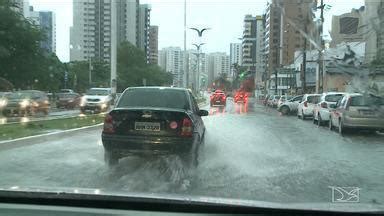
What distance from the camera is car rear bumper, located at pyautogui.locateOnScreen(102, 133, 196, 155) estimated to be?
418 inches

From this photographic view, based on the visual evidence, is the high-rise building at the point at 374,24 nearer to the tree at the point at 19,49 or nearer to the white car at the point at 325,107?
the white car at the point at 325,107

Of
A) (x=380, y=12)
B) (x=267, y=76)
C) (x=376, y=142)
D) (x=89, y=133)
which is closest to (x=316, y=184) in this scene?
(x=380, y=12)

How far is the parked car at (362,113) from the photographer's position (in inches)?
814

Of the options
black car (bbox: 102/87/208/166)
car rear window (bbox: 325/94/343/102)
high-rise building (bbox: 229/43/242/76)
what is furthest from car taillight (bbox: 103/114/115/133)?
high-rise building (bbox: 229/43/242/76)

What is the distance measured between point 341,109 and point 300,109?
13.1 metres

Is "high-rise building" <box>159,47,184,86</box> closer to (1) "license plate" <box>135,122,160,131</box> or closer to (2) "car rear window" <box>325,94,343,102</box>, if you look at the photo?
(2) "car rear window" <box>325,94,343,102</box>

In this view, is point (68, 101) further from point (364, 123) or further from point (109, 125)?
point (109, 125)

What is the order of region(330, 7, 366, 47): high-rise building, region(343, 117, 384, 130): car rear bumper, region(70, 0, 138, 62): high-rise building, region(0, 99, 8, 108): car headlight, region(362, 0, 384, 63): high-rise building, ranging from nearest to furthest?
region(362, 0, 384, 63): high-rise building, region(330, 7, 366, 47): high-rise building, region(343, 117, 384, 130): car rear bumper, region(0, 99, 8, 108): car headlight, region(70, 0, 138, 62): high-rise building

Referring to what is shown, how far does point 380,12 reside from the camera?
1252cm

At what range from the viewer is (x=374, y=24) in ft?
43.0

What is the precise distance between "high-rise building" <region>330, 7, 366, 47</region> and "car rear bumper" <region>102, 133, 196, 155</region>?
18.7 feet

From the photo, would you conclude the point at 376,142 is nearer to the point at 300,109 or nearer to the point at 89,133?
the point at 89,133

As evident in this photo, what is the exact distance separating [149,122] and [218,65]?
138 meters

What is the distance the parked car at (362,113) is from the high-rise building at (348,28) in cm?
204
